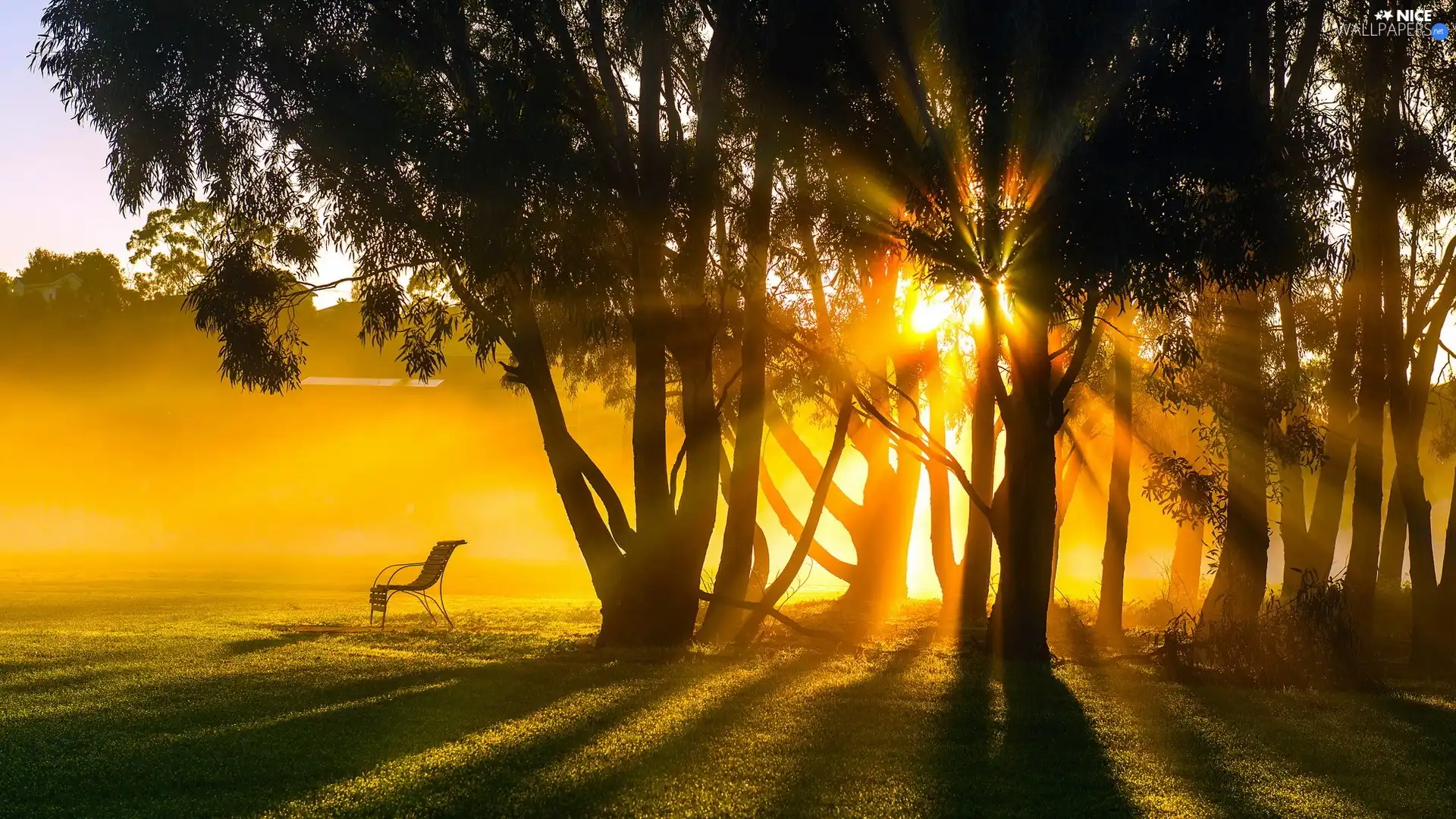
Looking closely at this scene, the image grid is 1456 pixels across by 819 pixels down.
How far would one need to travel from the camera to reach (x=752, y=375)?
12.5 m

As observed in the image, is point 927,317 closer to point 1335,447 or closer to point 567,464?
point 1335,447

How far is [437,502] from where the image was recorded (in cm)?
4881

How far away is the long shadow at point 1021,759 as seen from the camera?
216 inches

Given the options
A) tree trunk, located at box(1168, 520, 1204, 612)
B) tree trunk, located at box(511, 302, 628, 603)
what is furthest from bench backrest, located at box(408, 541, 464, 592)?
tree trunk, located at box(1168, 520, 1204, 612)

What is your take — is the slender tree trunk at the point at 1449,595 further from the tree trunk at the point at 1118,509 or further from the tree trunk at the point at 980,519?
the tree trunk at the point at 980,519

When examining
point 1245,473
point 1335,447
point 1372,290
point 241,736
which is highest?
point 1372,290

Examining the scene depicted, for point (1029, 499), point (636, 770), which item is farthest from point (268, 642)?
point (1029, 499)

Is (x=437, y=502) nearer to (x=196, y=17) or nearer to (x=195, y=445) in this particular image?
(x=195, y=445)

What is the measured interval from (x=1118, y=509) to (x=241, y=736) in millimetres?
10585

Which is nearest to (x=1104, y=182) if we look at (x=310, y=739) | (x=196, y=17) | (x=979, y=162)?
(x=979, y=162)

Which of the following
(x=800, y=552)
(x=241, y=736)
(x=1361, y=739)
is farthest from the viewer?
(x=800, y=552)

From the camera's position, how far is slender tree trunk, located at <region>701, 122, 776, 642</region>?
474 inches

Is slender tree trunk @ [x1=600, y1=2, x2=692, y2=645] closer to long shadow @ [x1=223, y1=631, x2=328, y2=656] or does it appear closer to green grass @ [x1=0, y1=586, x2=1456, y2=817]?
green grass @ [x1=0, y1=586, x2=1456, y2=817]

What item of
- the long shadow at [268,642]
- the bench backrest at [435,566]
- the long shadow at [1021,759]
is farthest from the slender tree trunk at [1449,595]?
the long shadow at [268,642]
